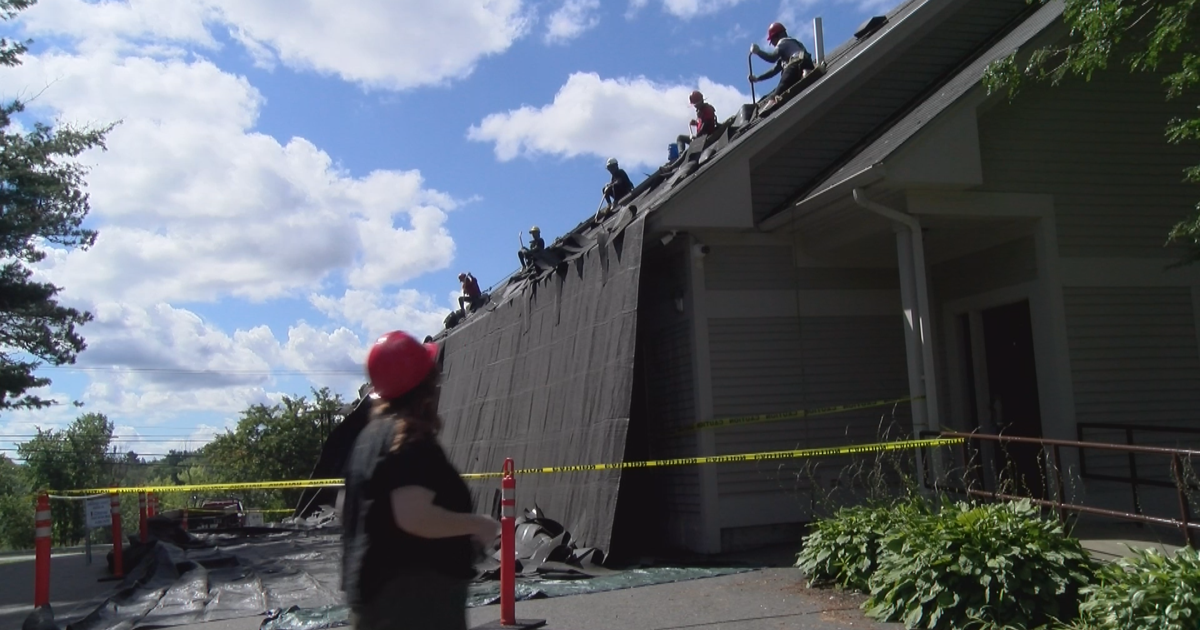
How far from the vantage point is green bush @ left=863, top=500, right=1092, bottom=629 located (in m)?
6.32

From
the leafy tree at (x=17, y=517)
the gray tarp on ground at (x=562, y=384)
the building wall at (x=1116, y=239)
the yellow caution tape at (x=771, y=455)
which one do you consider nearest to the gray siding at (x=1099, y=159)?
the building wall at (x=1116, y=239)

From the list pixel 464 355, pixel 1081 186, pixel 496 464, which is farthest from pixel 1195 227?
pixel 464 355

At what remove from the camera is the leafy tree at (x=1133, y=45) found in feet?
26.7

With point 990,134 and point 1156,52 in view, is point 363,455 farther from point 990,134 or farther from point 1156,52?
point 990,134

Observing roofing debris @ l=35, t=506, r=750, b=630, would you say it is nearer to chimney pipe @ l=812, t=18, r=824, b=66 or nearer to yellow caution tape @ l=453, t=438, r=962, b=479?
yellow caution tape @ l=453, t=438, r=962, b=479

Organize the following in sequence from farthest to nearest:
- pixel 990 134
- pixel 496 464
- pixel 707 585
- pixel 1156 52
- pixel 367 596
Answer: pixel 496 464
pixel 990 134
pixel 707 585
pixel 1156 52
pixel 367 596

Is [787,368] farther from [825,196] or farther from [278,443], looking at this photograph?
[278,443]

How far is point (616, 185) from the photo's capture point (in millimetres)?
15070

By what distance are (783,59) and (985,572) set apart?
28.8 ft

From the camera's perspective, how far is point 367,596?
3291 mm

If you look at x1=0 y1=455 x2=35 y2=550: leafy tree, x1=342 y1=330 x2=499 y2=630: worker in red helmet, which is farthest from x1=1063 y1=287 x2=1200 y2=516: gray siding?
x1=0 y1=455 x2=35 y2=550: leafy tree

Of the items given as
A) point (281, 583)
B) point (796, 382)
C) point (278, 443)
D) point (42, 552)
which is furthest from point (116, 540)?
point (278, 443)

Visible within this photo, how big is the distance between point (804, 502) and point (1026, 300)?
10.3ft

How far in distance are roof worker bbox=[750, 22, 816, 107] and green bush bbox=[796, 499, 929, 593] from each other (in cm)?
577
